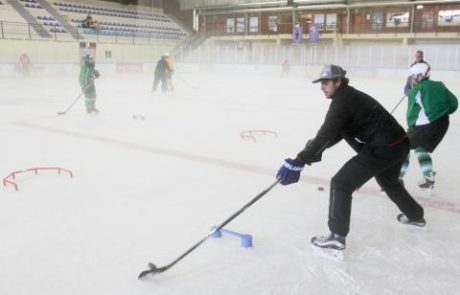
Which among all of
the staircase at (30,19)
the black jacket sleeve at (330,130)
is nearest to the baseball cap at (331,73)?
the black jacket sleeve at (330,130)

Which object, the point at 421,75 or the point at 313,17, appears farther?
the point at 313,17

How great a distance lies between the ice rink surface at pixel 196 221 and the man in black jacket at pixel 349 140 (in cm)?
31

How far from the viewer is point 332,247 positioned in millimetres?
2707

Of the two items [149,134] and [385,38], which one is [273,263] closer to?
[149,134]

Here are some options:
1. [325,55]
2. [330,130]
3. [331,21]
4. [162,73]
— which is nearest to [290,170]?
[330,130]

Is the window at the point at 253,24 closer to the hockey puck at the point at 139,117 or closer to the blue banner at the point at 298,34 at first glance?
the blue banner at the point at 298,34

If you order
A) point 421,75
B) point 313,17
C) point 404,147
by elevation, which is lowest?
point 404,147

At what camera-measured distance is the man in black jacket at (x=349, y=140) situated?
250 cm

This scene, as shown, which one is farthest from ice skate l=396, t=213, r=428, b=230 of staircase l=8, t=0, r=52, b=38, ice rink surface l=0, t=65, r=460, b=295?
staircase l=8, t=0, r=52, b=38

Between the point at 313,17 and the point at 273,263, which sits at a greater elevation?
the point at 313,17

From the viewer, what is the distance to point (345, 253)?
2.76m

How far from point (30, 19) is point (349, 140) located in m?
23.5

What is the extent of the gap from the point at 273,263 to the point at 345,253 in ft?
1.55

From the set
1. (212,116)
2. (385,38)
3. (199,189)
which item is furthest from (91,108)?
(385,38)
